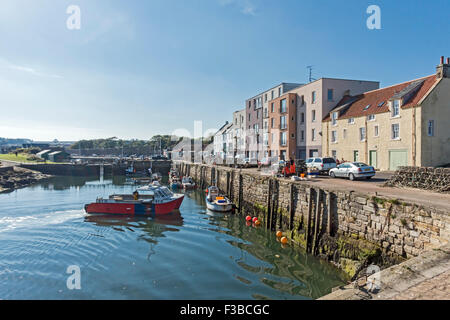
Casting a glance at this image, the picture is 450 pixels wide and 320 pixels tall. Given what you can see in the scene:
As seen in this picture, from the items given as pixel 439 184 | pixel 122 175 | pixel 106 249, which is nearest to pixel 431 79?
pixel 439 184

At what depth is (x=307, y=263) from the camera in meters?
13.3

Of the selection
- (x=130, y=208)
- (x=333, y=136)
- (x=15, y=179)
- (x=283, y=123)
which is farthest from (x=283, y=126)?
(x=15, y=179)

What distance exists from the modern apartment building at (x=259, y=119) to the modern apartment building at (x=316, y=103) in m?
8.14

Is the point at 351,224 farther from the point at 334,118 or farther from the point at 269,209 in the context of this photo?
the point at 334,118

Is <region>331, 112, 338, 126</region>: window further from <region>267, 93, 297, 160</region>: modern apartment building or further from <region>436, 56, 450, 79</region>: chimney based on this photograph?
<region>436, 56, 450, 79</region>: chimney

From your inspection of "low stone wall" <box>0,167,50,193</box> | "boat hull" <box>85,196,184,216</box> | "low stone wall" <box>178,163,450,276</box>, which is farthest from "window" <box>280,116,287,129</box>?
"low stone wall" <box>0,167,50,193</box>

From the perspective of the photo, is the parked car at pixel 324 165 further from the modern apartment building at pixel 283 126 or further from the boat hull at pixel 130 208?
the boat hull at pixel 130 208

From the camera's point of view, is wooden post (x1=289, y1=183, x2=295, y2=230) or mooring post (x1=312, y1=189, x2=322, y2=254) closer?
mooring post (x1=312, y1=189, x2=322, y2=254)

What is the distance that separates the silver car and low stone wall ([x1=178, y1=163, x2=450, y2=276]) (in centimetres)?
597

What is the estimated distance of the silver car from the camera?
68.1ft

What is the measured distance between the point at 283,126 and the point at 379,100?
50.3 ft

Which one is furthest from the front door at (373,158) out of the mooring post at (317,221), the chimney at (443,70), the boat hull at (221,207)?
the mooring post at (317,221)

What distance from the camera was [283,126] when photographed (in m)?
42.6
